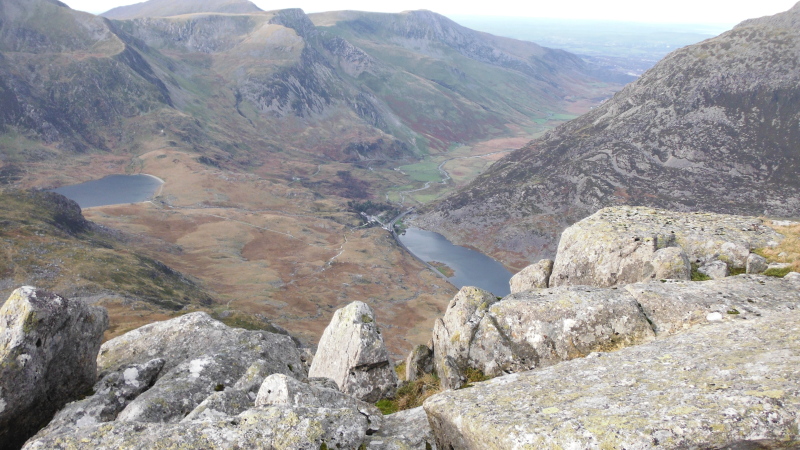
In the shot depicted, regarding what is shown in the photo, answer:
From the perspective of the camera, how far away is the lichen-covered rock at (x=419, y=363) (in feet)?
79.9

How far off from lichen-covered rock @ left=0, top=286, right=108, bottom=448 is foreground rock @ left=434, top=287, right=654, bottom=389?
1566 cm

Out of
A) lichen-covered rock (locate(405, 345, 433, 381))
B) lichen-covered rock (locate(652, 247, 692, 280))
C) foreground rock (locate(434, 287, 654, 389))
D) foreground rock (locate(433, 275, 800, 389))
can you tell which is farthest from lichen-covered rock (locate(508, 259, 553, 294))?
lichen-covered rock (locate(405, 345, 433, 381))

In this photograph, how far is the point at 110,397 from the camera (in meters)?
18.4

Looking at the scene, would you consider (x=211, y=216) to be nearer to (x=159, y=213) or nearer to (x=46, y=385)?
(x=159, y=213)

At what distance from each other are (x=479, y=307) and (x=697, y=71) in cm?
21738

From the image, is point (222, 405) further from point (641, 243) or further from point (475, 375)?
point (641, 243)

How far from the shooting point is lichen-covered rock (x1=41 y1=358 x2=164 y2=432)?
675 inches

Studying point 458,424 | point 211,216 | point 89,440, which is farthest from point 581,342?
point 211,216

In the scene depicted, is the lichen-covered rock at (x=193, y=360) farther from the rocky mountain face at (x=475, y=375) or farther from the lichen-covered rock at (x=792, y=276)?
the lichen-covered rock at (x=792, y=276)

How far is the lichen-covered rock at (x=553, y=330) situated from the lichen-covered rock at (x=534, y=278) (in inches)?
461

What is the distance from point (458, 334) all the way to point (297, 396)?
972cm

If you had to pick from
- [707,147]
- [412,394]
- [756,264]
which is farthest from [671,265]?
[707,147]

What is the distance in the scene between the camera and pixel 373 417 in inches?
601

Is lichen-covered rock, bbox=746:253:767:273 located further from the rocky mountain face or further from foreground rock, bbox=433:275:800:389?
foreground rock, bbox=433:275:800:389
